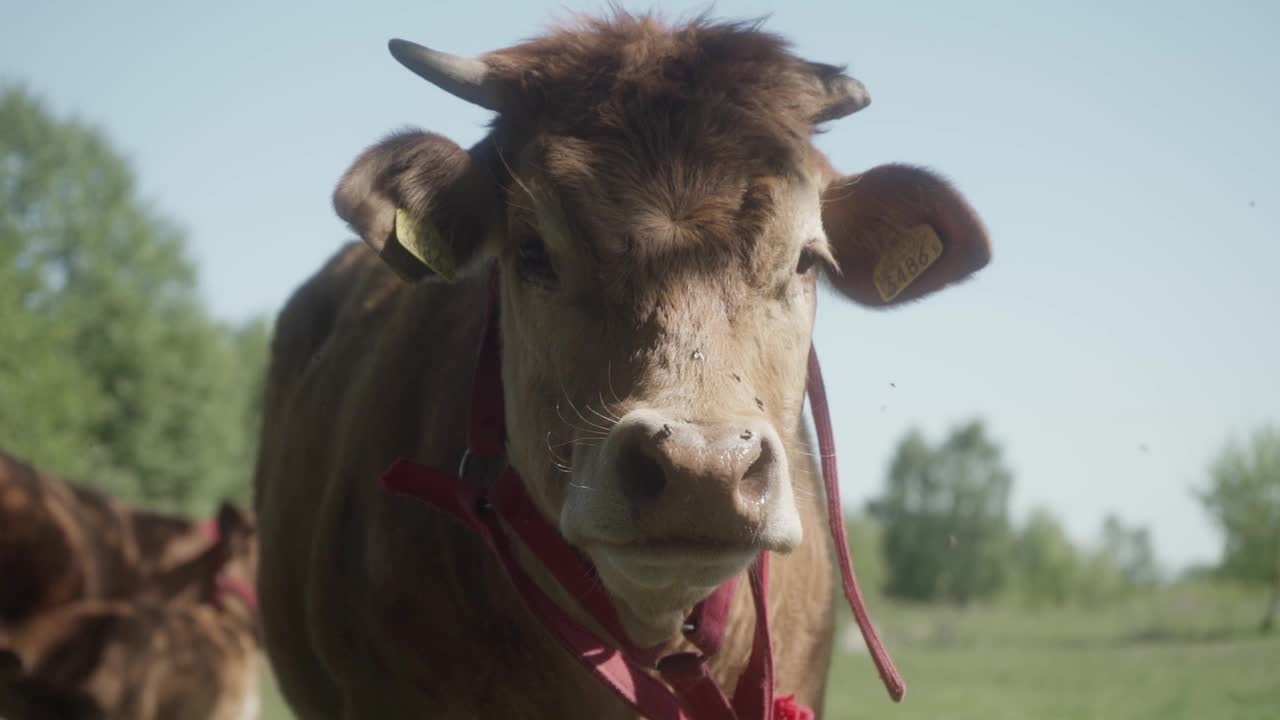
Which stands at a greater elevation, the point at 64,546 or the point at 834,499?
the point at 834,499

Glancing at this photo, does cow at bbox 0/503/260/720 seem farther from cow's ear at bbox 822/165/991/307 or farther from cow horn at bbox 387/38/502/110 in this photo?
cow's ear at bbox 822/165/991/307

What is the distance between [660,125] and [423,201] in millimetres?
700

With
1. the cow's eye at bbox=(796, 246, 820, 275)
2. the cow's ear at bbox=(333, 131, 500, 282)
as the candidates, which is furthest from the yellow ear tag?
the cow's eye at bbox=(796, 246, 820, 275)

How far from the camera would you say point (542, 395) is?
9.65 feet

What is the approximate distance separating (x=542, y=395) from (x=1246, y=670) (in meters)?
9.65

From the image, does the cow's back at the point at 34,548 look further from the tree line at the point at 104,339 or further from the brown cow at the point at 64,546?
the tree line at the point at 104,339

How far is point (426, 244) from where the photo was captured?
3.22 m

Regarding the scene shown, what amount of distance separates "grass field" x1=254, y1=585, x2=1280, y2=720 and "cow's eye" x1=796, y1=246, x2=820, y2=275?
6.07 metres

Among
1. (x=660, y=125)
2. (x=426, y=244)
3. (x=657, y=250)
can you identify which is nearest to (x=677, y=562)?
(x=657, y=250)

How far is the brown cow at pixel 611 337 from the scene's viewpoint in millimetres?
2463

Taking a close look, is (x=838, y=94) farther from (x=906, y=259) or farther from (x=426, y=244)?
(x=426, y=244)

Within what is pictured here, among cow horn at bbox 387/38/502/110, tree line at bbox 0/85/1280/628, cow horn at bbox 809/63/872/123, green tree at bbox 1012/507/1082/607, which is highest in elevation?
cow horn at bbox 809/63/872/123

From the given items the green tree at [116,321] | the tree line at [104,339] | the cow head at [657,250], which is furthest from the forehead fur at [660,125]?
the green tree at [116,321]

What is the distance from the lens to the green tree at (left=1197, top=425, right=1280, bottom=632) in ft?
73.8
